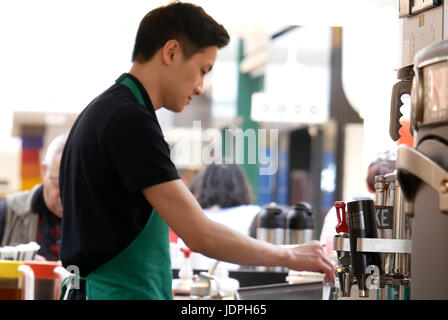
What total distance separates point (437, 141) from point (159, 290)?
0.76 meters

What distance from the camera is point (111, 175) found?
5.79ft

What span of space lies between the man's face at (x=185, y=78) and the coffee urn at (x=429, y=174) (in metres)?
0.63

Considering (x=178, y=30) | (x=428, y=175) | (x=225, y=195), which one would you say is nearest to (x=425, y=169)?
(x=428, y=175)

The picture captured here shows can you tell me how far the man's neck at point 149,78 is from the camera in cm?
190

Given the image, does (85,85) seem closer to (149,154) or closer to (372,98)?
(372,98)

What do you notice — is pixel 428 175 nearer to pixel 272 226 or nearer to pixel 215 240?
pixel 215 240

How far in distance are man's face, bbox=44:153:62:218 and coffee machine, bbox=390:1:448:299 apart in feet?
8.39

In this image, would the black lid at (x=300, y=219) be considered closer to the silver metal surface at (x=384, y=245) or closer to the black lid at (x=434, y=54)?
the silver metal surface at (x=384, y=245)

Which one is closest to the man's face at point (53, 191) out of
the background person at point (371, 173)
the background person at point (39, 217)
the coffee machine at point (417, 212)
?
the background person at point (39, 217)

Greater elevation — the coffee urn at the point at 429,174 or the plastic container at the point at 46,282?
the coffee urn at the point at 429,174

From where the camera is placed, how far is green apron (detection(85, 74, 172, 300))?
178 centimetres
